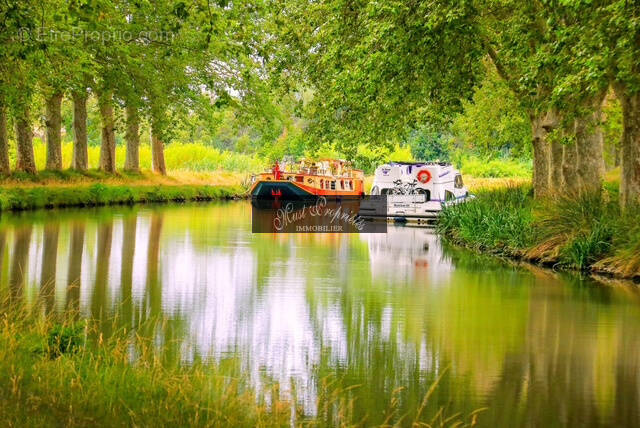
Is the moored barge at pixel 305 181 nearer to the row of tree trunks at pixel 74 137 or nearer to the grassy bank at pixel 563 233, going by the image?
the row of tree trunks at pixel 74 137

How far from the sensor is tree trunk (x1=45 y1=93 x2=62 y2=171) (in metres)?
49.8

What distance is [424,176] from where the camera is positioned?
133 ft

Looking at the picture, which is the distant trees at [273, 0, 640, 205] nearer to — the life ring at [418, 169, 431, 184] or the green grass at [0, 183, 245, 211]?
the life ring at [418, 169, 431, 184]

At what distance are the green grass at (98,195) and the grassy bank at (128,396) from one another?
31.5 metres

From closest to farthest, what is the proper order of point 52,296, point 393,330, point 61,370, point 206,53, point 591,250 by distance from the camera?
point 61,370 < point 393,330 < point 52,296 < point 591,250 < point 206,53

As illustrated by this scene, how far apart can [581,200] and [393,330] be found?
11.2 metres

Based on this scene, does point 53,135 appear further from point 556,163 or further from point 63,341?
point 63,341

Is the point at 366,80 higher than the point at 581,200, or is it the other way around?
the point at 366,80

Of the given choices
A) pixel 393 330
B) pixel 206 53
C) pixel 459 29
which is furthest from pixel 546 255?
pixel 206 53

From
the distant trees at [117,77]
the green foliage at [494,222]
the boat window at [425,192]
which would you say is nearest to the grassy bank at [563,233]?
the green foliage at [494,222]

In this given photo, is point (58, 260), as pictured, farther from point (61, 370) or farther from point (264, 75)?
point (264, 75)

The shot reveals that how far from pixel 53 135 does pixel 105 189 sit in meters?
3.51

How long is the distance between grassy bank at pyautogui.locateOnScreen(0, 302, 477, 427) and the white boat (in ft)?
98.3

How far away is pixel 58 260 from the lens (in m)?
23.2
